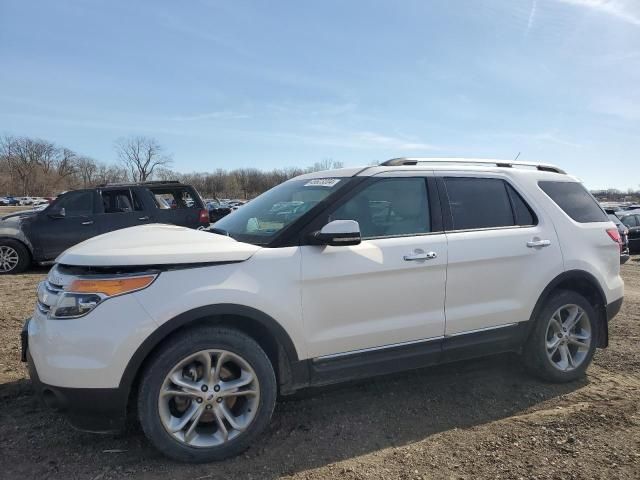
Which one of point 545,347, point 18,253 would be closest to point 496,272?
point 545,347

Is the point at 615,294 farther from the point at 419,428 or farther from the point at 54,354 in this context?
the point at 54,354

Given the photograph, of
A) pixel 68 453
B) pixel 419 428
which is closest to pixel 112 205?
pixel 68 453

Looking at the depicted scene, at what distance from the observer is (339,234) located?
9.78ft

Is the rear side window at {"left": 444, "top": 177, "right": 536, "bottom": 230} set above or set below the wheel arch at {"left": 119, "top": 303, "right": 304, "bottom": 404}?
above

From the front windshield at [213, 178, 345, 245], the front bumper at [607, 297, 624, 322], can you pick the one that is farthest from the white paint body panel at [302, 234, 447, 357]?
the front bumper at [607, 297, 624, 322]

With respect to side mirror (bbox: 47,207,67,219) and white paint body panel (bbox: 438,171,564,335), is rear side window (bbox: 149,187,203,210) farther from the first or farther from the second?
white paint body panel (bbox: 438,171,564,335)

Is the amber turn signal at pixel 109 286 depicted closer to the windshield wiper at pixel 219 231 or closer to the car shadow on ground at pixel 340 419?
the windshield wiper at pixel 219 231

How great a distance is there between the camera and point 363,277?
10.5 feet

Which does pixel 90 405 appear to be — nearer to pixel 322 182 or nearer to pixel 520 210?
pixel 322 182

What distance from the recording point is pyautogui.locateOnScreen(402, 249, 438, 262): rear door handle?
335 cm

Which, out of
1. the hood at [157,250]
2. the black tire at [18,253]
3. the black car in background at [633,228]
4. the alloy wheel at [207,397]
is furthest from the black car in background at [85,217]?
the black car in background at [633,228]

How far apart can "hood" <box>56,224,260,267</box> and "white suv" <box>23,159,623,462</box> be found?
0.01 metres

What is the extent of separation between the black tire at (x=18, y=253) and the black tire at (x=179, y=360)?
8003 millimetres

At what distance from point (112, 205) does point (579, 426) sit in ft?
29.6
